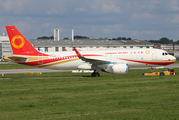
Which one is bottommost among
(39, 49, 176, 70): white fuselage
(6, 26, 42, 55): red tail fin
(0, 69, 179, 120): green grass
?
(0, 69, 179, 120): green grass

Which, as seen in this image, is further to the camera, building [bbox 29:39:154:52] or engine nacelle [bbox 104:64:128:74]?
building [bbox 29:39:154:52]

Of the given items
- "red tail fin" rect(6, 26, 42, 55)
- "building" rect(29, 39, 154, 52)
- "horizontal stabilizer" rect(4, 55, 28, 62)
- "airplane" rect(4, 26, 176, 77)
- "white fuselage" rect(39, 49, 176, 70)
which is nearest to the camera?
"horizontal stabilizer" rect(4, 55, 28, 62)

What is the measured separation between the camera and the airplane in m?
40.5

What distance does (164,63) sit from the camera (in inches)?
1671

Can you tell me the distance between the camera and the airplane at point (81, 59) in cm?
4053

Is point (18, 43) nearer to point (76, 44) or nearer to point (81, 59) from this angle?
point (81, 59)

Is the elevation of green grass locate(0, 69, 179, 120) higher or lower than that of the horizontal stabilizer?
lower

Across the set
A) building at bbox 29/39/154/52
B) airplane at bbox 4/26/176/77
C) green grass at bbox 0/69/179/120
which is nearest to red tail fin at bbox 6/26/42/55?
airplane at bbox 4/26/176/77

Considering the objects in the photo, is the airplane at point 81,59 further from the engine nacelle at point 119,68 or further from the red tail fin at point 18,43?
the engine nacelle at point 119,68

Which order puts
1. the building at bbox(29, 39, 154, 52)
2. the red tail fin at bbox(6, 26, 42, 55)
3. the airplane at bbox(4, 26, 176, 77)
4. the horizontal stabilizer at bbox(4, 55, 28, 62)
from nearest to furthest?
the horizontal stabilizer at bbox(4, 55, 28, 62) → the red tail fin at bbox(6, 26, 42, 55) → the airplane at bbox(4, 26, 176, 77) → the building at bbox(29, 39, 154, 52)

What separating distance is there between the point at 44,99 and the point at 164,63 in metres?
26.4

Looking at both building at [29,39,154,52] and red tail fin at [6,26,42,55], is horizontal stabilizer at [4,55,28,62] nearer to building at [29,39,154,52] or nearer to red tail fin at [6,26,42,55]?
red tail fin at [6,26,42,55]

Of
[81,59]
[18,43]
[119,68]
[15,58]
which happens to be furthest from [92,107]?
[18,43]

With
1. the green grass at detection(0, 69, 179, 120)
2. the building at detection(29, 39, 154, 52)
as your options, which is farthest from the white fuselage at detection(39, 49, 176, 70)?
the building at detection(29, 39, 154, 52)
